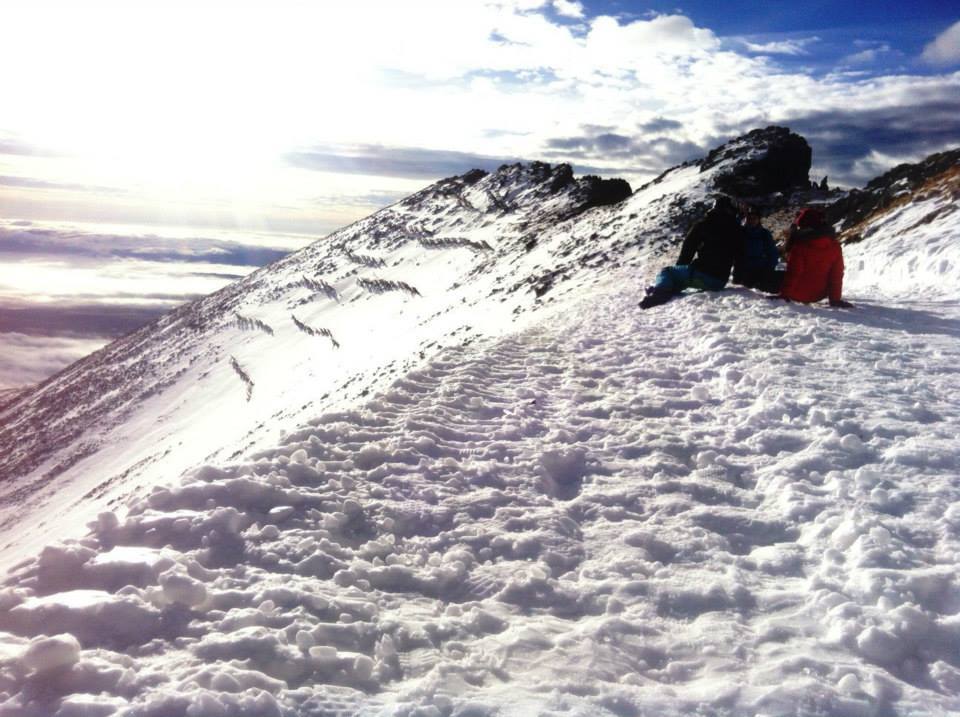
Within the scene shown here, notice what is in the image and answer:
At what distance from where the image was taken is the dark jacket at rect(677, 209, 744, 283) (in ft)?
48.5

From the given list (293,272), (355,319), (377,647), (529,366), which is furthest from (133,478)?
(293,272)

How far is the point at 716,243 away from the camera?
14938 millimetres

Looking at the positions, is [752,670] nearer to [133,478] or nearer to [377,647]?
[377,647]

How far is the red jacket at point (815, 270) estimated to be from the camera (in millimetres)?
13312

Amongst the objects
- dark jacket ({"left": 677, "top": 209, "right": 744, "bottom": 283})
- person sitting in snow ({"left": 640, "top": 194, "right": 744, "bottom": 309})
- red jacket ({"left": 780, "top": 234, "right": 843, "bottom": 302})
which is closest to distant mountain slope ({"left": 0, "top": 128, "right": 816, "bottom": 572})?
person sitting in snow ({"left": 640, "top": 194, "right": 744, "bottom": 309})

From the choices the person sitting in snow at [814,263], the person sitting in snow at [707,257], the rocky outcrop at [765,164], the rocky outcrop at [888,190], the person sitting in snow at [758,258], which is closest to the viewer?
the person sitting in snow at [814,263]

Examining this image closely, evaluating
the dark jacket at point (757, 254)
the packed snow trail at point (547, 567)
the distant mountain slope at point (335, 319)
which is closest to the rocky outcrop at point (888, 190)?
the dark jacket at point (757, 254)

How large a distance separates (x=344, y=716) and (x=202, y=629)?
55.5 inches

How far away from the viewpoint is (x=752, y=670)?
4.85 meters

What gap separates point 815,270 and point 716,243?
2.20 m

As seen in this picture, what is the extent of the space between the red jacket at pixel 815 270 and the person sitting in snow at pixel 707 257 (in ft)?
4.99

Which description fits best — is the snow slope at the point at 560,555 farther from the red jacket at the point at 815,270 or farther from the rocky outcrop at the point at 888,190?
the rocky outcrop at the point at 888,190

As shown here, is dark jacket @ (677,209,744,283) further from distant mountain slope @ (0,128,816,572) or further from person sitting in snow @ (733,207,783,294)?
distant mountain slope @ (0,128,816,572)

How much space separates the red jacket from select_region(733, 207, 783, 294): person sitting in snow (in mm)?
941
